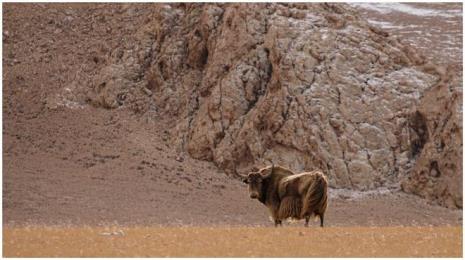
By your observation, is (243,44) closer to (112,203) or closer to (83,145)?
(83,145)

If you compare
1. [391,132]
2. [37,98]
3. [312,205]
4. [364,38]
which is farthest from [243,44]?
[312,205]

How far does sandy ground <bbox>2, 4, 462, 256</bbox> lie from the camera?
31.5 metres

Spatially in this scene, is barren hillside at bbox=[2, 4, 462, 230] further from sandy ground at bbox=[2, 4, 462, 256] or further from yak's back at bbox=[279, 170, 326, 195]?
yak's back at bbox=[279, 170, 326, 195]

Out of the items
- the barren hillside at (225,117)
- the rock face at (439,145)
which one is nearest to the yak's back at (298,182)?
the barren hillside at (225,117)

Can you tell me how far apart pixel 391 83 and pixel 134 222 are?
16.7 meters

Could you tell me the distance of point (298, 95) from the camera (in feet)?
126

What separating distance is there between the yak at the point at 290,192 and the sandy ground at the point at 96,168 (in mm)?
1979

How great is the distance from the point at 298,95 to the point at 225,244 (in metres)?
25.3

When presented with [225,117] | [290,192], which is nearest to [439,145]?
[225,117]

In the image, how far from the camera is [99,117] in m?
41.8

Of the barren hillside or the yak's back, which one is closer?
the yak's back

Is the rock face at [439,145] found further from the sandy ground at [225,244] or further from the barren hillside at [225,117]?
the sandy ground at [225,244]

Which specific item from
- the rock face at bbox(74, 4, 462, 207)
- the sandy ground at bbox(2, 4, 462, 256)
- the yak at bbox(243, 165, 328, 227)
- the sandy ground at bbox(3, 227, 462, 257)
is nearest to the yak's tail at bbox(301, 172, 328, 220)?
the yak at bbox(243, 165, 328, 227)

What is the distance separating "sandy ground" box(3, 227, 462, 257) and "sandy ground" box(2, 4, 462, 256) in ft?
9.54
